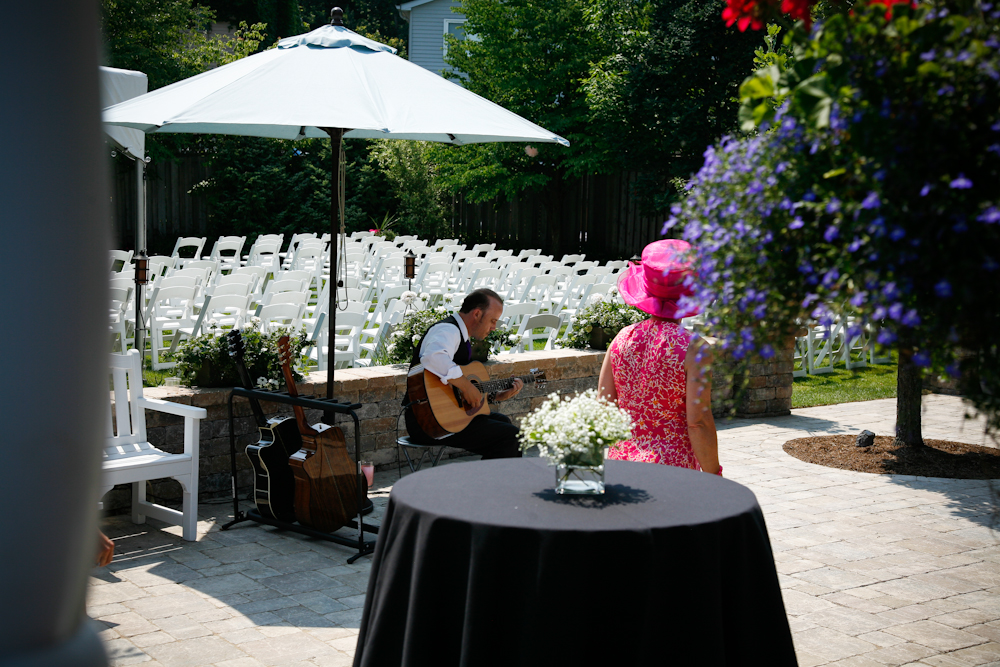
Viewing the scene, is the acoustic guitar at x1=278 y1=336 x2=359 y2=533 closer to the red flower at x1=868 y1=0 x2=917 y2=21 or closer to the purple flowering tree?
the purple flowering tree

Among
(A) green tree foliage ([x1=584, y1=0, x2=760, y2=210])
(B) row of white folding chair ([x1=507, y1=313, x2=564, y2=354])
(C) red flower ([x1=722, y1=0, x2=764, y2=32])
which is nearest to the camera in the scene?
(C) red flower ([x1=722, y1=0, x2=764, y2=32])

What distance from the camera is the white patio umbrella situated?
15.1 feet

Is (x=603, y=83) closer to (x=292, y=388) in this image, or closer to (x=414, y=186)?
(x=414, y=186)

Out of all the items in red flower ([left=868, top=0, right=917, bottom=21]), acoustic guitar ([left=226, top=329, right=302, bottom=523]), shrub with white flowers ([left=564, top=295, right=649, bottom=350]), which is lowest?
acoustic guitar ([left=226, top=329, right=302, bottom=523])

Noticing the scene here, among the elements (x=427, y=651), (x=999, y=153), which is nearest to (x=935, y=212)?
(x=999, y=153)

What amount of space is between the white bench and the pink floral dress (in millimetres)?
2436

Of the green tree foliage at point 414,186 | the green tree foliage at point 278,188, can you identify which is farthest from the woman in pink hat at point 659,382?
the green tree foliage at point 414,186

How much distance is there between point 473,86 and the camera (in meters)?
23.5

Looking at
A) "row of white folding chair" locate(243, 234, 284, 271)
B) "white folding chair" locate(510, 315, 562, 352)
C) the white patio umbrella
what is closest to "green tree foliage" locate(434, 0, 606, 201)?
"row of white folding chair" locate(243, 234, 284, 271)

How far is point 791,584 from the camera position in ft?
15.0

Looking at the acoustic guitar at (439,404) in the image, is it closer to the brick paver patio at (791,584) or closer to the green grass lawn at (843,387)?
the brick paver patio at (791,584)

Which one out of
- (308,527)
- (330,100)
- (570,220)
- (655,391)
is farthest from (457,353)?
(570,220)

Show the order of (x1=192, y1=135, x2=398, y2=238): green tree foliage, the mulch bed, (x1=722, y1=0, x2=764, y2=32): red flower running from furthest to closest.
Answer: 1. (x1=192, y1=135, x2=398, y2=238): green tree foliage
2. the mulch bed
3. (x1=722, y1=0, x2=764, y2=32): red flower

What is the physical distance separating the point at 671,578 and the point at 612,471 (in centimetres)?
80
